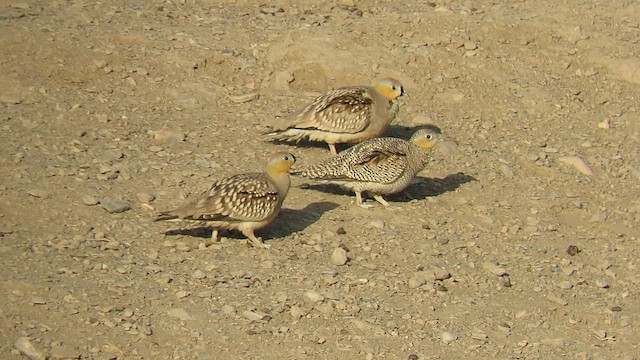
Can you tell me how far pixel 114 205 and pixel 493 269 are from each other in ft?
10.6

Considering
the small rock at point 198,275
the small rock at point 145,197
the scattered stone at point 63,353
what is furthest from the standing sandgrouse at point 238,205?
the scattered stone at point 63,353

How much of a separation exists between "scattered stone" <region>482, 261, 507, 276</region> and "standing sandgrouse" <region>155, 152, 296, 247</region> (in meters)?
1.81

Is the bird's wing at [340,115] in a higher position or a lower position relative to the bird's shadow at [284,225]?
higher

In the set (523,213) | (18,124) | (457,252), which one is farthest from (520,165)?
(18,124)

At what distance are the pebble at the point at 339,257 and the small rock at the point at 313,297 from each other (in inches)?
23.6

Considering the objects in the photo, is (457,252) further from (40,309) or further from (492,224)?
(40,309)

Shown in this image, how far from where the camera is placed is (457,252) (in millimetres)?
9797

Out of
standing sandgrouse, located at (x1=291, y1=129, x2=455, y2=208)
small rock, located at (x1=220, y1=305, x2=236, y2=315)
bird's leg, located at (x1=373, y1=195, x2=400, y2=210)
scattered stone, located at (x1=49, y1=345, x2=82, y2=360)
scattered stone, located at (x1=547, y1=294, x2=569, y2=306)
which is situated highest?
standing sandgrouse, located at (x1=291, y1=129, x2=455, y2=208)

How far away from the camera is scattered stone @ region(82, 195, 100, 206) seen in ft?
31.2

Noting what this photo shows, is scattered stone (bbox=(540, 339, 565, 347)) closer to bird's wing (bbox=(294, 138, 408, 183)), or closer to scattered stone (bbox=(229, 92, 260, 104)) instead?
bird's wing (bbox=(294, 138, 408, 183))

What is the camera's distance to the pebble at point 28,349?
7551mm

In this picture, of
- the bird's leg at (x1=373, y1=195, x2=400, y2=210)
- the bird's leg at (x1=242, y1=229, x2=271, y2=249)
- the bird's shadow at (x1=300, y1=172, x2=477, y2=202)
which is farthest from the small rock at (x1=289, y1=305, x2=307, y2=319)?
the bird's shadow at (x1=300, y1=172, x2=477, y2=202)

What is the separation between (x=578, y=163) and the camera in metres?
11.8

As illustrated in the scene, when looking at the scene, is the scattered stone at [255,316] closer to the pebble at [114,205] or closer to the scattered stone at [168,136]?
the pebble at [114,205]
